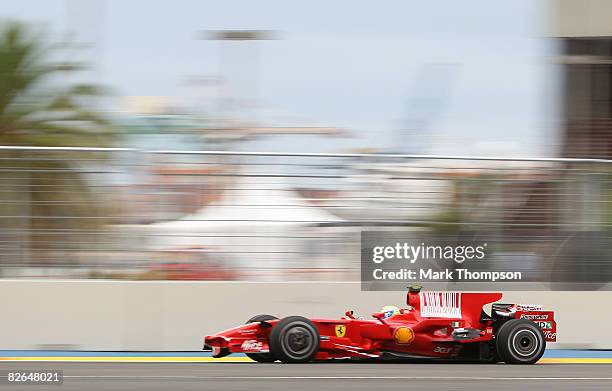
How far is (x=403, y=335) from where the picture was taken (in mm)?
9609

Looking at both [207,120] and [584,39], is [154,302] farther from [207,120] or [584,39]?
[584,39]

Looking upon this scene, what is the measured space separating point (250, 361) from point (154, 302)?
4.41 ft

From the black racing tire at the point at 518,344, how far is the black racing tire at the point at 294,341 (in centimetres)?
161

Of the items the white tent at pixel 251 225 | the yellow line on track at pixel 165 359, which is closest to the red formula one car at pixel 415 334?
the yellow line on track at pixel 165 359

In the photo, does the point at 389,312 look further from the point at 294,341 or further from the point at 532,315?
the point at 532,315

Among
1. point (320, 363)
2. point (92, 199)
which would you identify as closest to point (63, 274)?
point (92, 199)

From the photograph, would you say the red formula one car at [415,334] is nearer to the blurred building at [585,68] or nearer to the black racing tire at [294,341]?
the black racing tire at [294,341]

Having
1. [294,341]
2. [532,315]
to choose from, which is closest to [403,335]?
[294,341]

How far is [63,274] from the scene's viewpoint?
10.4 metres

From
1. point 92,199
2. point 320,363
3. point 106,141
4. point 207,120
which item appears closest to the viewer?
point 320,363

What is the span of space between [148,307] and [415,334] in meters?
2.57

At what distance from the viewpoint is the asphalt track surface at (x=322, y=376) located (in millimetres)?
7617

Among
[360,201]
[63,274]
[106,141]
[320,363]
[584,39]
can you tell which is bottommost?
[320,363]

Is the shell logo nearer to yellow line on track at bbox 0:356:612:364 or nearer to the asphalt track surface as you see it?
A: the asphalt track surface
